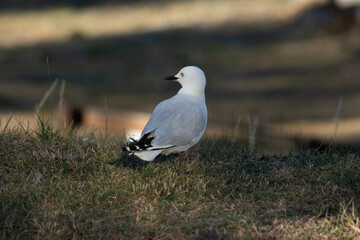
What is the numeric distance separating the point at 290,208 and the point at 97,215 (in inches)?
61.0

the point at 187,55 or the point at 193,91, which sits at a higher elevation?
the point at 193,91

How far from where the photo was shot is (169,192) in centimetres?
445

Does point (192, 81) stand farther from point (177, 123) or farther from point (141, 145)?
point (141, 145)

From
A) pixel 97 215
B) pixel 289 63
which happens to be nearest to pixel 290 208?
pixel 97 215

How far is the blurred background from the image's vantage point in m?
12.8

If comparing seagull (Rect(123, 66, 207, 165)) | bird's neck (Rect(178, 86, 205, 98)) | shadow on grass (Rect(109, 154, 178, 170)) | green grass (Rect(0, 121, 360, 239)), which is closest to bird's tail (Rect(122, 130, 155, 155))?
seagull (Rect(123, 66, 207, 165))

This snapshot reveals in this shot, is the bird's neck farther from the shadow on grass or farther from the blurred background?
the blurred background

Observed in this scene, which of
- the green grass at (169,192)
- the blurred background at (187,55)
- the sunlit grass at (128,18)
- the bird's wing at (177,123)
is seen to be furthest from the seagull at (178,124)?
the sunlit grass at (128,18)

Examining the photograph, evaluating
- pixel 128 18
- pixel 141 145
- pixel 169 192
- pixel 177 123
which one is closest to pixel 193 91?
pixel 177 123

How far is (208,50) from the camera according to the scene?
16.7 metres

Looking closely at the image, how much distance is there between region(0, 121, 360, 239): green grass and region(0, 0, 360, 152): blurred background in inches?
184

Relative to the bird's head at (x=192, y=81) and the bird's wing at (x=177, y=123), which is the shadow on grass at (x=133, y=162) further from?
the bird's head at (x=192, y=81)

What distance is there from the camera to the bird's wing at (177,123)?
4.48 m

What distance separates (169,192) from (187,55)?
39.3 ft
